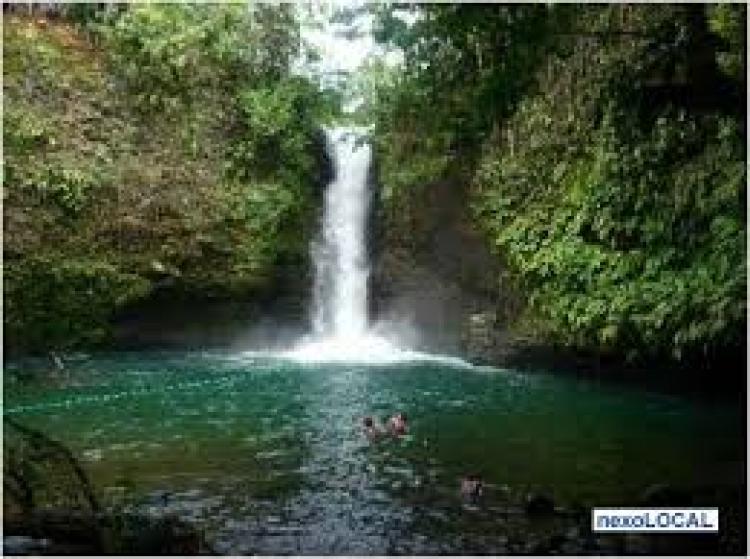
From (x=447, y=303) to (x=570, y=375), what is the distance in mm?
3526

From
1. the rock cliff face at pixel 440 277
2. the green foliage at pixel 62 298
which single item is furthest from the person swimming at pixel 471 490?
the green foliage at pixel 62 298

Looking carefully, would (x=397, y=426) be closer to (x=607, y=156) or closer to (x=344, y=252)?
(x=607, y=156)

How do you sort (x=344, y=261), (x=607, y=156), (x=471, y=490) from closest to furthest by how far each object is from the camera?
1. (x=471, y=490)
2. (x=607, y=156)
3. (x=344, y=261)

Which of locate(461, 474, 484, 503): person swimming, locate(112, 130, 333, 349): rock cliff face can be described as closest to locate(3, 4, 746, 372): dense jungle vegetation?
locate(112, 130, 333, 349): rock cliff face

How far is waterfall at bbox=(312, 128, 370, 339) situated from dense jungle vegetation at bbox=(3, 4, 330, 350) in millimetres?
514

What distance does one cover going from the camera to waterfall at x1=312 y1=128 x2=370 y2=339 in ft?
68.0

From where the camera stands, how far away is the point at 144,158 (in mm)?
20109

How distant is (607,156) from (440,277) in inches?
212

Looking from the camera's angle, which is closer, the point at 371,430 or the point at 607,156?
the point at 371,430

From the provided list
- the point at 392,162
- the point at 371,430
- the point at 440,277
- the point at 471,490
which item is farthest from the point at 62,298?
the point at 471,490

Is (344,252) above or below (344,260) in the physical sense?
above

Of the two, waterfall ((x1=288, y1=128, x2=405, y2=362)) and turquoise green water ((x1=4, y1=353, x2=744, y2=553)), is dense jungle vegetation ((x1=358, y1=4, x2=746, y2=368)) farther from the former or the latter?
waterfall ((x1=288, y1=128, x2=405, y2=362))

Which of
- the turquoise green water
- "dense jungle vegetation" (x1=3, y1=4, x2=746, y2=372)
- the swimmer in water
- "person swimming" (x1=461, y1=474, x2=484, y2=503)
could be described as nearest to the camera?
the turquoise green water

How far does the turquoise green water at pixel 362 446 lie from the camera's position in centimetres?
786
